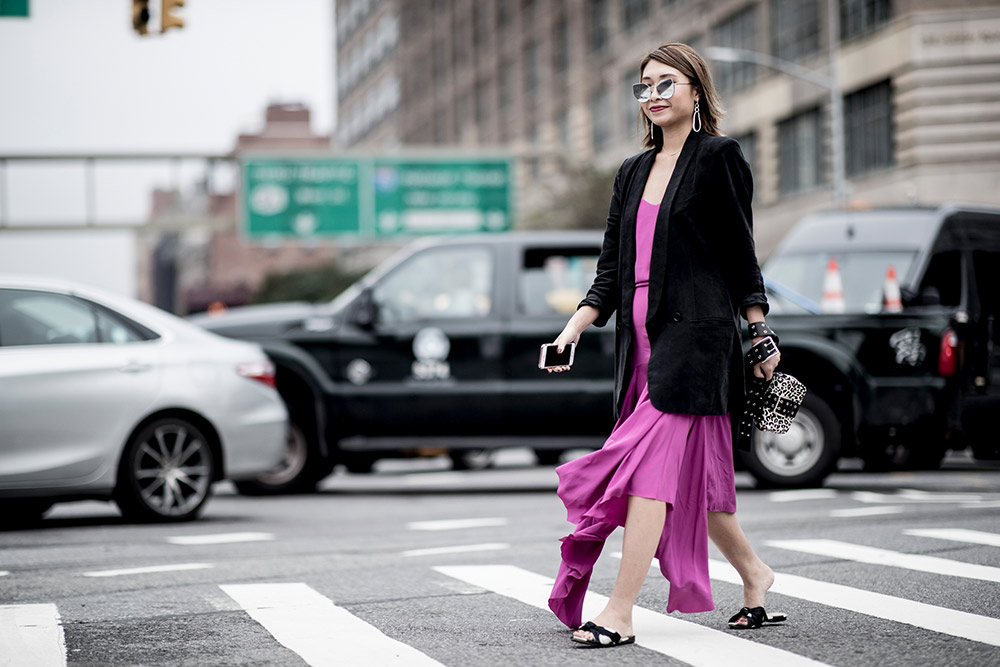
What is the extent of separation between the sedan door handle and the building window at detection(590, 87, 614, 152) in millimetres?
39284

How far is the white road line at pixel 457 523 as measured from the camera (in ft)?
31.3

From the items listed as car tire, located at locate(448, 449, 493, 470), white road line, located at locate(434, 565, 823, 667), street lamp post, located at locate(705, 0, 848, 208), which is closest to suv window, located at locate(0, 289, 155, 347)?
white road line, located at locate(434, 565, 823, 667)

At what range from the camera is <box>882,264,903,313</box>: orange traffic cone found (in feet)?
41.9

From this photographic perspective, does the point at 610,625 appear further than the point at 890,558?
No

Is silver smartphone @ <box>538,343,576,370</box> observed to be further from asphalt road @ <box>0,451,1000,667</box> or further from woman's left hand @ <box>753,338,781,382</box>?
asphalt road @ <box>0,451,1000,667</box>

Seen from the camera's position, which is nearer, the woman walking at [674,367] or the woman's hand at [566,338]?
the woman walking at [674,367]

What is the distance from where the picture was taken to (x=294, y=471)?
1273 centimetres

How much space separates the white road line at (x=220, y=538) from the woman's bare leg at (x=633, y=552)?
4209 mm

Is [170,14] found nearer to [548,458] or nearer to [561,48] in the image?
[548,458]

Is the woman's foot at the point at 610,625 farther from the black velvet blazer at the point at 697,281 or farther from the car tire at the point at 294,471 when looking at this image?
the car tire at the point at 294,471

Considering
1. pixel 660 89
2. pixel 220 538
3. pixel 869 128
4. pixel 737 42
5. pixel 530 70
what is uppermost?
pixel 530 70

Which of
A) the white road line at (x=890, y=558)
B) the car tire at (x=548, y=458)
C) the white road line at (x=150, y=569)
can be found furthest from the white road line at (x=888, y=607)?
the car tire at (x=548, y=458)

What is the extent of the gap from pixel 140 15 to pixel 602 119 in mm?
34476

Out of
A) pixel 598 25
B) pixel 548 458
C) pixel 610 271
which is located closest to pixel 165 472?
pixel 610 271
